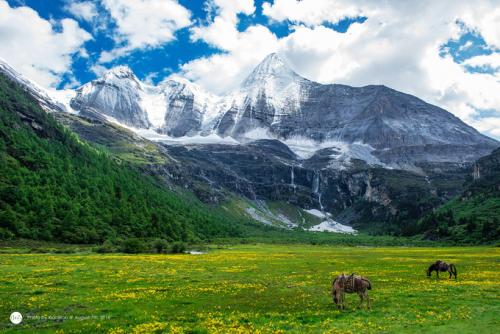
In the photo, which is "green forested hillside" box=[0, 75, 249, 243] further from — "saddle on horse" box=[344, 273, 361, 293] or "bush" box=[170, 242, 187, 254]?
"saddle on horse" box=[344, 273, 361, 293]

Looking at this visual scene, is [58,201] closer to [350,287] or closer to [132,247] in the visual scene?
[132,247]

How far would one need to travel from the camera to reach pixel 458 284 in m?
39.5

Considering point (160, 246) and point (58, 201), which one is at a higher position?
point (58, 201)

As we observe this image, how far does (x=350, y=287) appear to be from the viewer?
93.4ft

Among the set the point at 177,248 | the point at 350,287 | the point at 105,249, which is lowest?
the point at 177,248

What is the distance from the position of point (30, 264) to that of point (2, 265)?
349 centimetres

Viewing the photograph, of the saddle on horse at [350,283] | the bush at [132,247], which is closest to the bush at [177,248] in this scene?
the bush at [132,247]

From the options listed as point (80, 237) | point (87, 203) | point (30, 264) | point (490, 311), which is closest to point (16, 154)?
point (87, 203)

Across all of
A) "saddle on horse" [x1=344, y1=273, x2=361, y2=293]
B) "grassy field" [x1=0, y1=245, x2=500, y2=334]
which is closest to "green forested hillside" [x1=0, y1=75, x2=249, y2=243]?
"grassy field" [x1=0, y1=245, x2=500, y2=334]

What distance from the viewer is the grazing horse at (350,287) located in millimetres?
28297

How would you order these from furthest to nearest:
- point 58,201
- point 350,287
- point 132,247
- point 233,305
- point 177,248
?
point 58,201
point 177,248
point 132,247
point 233,305
point 350,287
